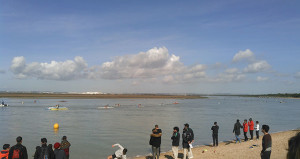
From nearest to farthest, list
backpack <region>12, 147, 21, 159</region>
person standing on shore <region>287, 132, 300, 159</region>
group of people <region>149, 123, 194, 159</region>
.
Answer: person standing on shore <region>287, 132, 300, 159</region>, backpack <region>12, 147, 21, 159</region>, group of people <region>149, 123, 194, 159</region>

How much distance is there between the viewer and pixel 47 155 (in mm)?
9391

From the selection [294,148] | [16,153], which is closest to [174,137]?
[16,153]

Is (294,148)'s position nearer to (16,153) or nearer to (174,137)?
(16,153)

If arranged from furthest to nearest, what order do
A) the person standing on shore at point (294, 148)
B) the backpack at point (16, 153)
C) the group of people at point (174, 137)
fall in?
the group of people at point (174, 137) < the backpack at point (16, 153) < the person standing on shore at point (294, 148)

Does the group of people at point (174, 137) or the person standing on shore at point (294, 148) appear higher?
the person standing on shore at point (294, 148)

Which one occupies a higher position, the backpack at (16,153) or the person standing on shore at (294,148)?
the person standing on shore at (294,148)

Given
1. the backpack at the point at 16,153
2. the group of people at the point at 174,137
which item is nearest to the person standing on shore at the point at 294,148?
the backpack at the point at 16,153

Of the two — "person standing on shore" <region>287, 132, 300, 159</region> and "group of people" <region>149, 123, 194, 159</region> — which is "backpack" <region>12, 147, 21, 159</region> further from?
"person standing on shore" <region>287, 132, 300, 159</region>

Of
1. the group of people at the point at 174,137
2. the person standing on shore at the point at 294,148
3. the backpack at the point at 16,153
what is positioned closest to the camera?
the person standing on shore at the point at 294,148

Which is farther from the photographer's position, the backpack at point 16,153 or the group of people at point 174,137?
the group of people at point 174,137

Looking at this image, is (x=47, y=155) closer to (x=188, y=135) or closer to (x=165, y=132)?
(x=188, y=135)

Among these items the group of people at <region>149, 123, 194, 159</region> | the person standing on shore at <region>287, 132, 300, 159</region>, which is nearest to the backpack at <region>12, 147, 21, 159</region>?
the group of people at <region>149, 123, 194, 159</region>

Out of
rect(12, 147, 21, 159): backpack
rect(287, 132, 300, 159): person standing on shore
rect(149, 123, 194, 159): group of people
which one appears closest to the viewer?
rect(287, 132, 300, 159): person standing on shore

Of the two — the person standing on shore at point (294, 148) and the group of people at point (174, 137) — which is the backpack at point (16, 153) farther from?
the person standing on shore at point (294, 148)
